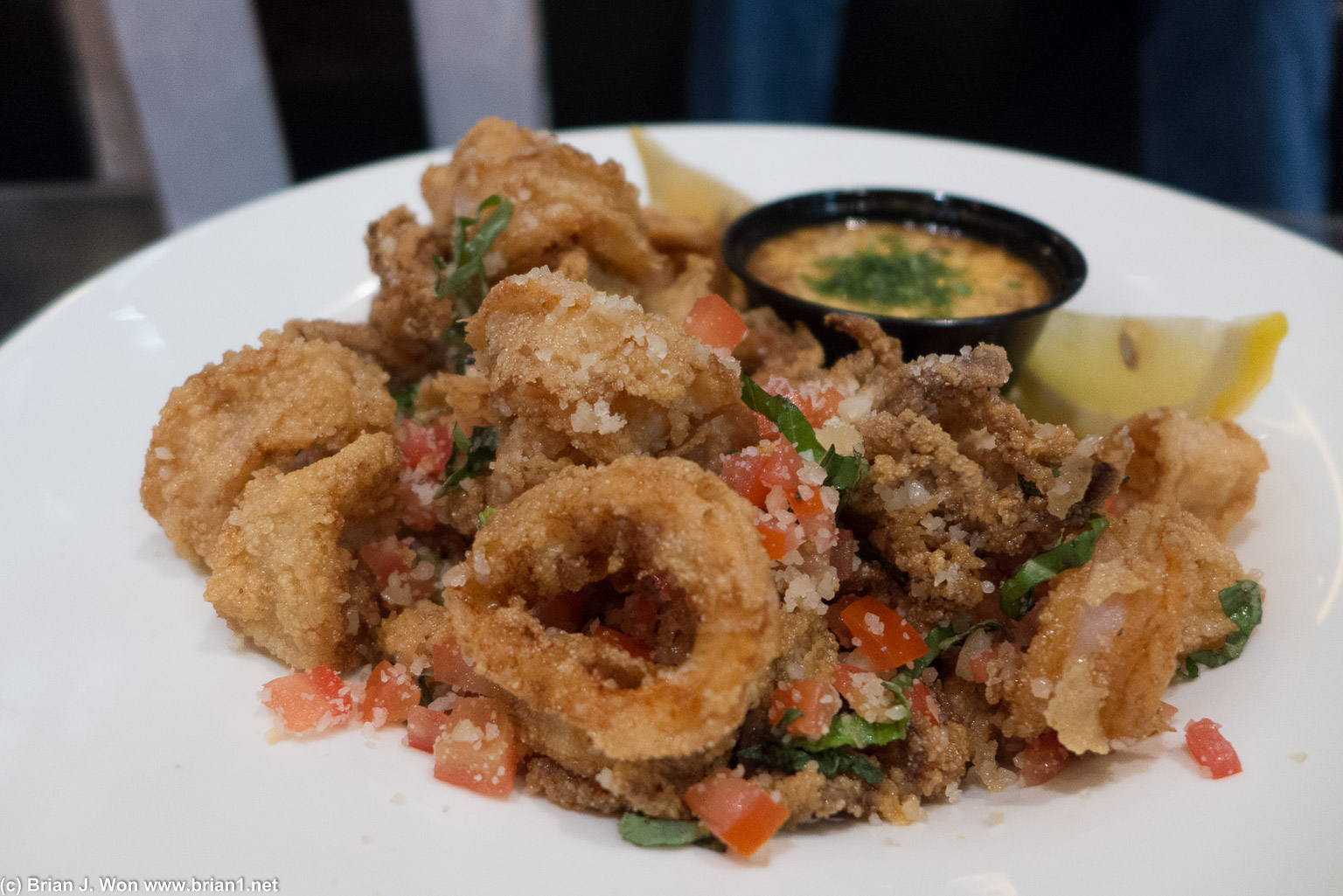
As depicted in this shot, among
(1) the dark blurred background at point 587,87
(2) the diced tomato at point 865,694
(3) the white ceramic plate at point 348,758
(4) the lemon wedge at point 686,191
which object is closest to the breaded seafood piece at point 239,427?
(3) the white ceramic plate at point 348,758

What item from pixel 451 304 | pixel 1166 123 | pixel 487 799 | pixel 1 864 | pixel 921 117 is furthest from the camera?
pixel 921 117

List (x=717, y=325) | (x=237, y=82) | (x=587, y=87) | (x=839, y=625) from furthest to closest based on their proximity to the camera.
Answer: (x=587, y=87)
(x=237, y=82)
(x=717, y=325)
(x=839, y=625)

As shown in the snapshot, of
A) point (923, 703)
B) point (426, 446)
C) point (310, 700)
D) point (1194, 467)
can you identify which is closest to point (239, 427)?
point (426, 446)

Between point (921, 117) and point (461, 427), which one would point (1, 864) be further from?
point (921, 117)

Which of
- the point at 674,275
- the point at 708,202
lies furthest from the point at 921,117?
the point at 674,275

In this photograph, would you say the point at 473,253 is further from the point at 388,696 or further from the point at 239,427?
the point at 388,696

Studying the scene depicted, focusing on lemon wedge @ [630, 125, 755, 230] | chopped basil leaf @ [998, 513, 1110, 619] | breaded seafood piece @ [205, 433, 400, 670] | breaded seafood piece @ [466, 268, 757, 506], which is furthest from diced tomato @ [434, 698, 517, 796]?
lemon wedge @ [630, 125, 755, 230]
